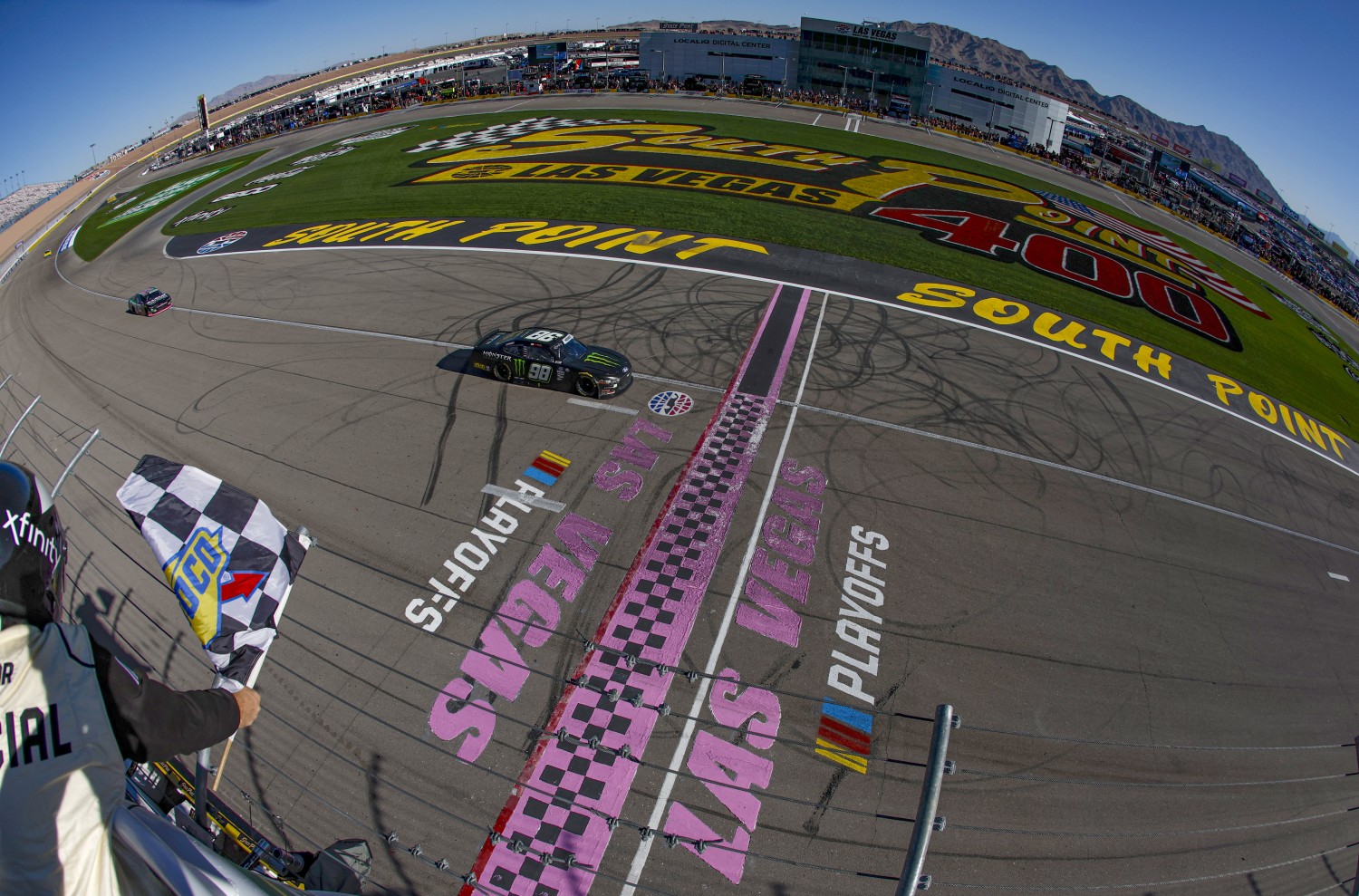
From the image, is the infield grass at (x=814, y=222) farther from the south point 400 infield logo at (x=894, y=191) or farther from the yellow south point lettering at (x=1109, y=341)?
the south point 400 infield logo at (x=894, y=191)

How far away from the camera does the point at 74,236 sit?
3909 centimetres

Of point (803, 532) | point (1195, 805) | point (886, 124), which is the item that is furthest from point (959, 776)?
point (886, 124)

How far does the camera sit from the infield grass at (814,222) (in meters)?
23.0

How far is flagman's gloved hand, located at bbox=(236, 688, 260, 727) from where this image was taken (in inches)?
136

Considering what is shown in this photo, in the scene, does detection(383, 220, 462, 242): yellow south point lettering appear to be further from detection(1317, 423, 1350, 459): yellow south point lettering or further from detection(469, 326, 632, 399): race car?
detection(1317, 423, 1350, 459): yellow south point lettering

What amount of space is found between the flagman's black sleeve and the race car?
1326 cm

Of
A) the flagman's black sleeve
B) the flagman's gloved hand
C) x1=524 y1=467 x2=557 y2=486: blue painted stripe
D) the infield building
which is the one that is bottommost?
the flagman's black sleeve

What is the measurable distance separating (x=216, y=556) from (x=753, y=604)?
Result: 8.28 metres

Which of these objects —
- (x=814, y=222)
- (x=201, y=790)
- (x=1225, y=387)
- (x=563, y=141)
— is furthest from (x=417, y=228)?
(x=1225, y=387)

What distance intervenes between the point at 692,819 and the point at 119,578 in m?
10.6

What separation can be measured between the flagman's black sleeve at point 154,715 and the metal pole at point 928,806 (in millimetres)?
3427

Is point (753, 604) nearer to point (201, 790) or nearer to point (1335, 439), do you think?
point (201, 790)

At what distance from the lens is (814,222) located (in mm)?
28062

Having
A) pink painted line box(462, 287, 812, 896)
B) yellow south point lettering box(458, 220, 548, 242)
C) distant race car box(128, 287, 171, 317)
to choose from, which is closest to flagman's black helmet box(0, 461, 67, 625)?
pink painted line box(462, 287, 812, 896)
